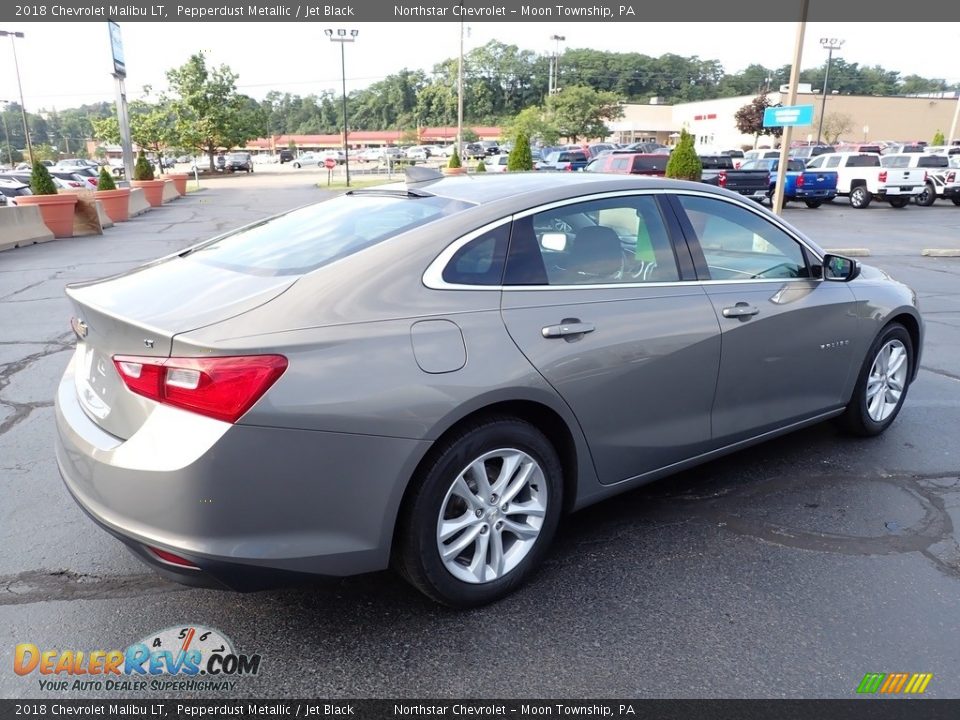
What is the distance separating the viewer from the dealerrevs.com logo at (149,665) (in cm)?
252

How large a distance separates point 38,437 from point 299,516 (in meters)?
3.19

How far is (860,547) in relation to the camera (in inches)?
133

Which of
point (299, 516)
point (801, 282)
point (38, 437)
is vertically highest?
point (801, 282)

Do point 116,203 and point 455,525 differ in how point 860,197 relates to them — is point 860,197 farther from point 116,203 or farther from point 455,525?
point 455,525

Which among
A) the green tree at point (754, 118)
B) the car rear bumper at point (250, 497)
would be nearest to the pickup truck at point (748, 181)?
the car rear bumper at point (250, 497)

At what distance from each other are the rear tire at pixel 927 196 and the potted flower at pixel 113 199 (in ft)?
86.3

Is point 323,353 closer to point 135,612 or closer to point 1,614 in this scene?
point 135,612

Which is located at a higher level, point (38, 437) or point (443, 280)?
point (443, 280)

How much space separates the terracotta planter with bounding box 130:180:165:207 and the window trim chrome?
2618 cm

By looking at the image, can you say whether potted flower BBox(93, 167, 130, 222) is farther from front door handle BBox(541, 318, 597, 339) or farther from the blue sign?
front door handle BBox(541, 318, 597, 339)

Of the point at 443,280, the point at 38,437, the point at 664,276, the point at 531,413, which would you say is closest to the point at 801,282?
the point at 664,276

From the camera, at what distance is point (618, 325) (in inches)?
123

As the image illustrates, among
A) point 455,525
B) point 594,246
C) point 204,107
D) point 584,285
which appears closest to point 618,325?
point 584,285

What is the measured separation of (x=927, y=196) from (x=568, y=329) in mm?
29246
